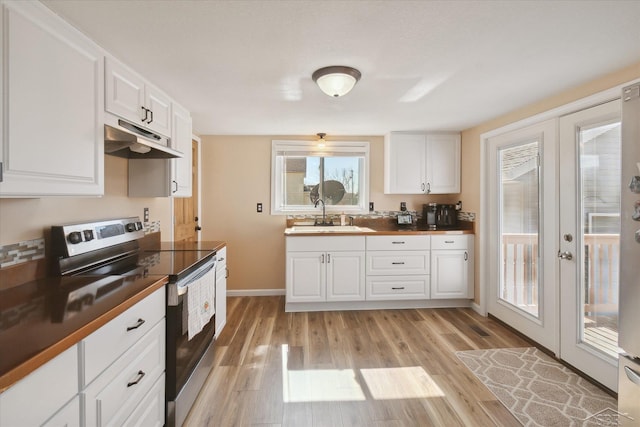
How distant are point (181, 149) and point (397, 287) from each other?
266 cm

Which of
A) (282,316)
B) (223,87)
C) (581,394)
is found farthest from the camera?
(282,316)

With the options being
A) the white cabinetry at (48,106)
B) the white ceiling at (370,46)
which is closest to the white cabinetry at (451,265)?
the white ceiling at (370,46)

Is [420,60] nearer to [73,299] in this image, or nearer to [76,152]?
[76,152]

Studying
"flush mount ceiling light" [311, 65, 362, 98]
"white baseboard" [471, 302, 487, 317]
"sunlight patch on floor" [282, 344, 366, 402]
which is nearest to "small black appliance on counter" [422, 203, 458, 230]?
"white baseboard" [471, 302, 487, 317]

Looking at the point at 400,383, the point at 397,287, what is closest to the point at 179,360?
the point at 400,383

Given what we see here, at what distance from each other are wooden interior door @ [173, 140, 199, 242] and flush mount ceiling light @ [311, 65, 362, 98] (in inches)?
79.4

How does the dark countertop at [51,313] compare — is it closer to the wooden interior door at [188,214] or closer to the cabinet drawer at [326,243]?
the wooden interior door at [188,214]

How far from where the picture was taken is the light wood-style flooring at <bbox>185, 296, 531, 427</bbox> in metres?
1.80

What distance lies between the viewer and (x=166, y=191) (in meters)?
2.38

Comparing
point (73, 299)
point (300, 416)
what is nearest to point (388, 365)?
point (300, 416)

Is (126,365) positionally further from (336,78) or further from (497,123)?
(497,123)

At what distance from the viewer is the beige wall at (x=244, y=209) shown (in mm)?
3965

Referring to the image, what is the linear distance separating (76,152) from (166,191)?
0.99 m

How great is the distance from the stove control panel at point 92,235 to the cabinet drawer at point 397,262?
91.9 inches
